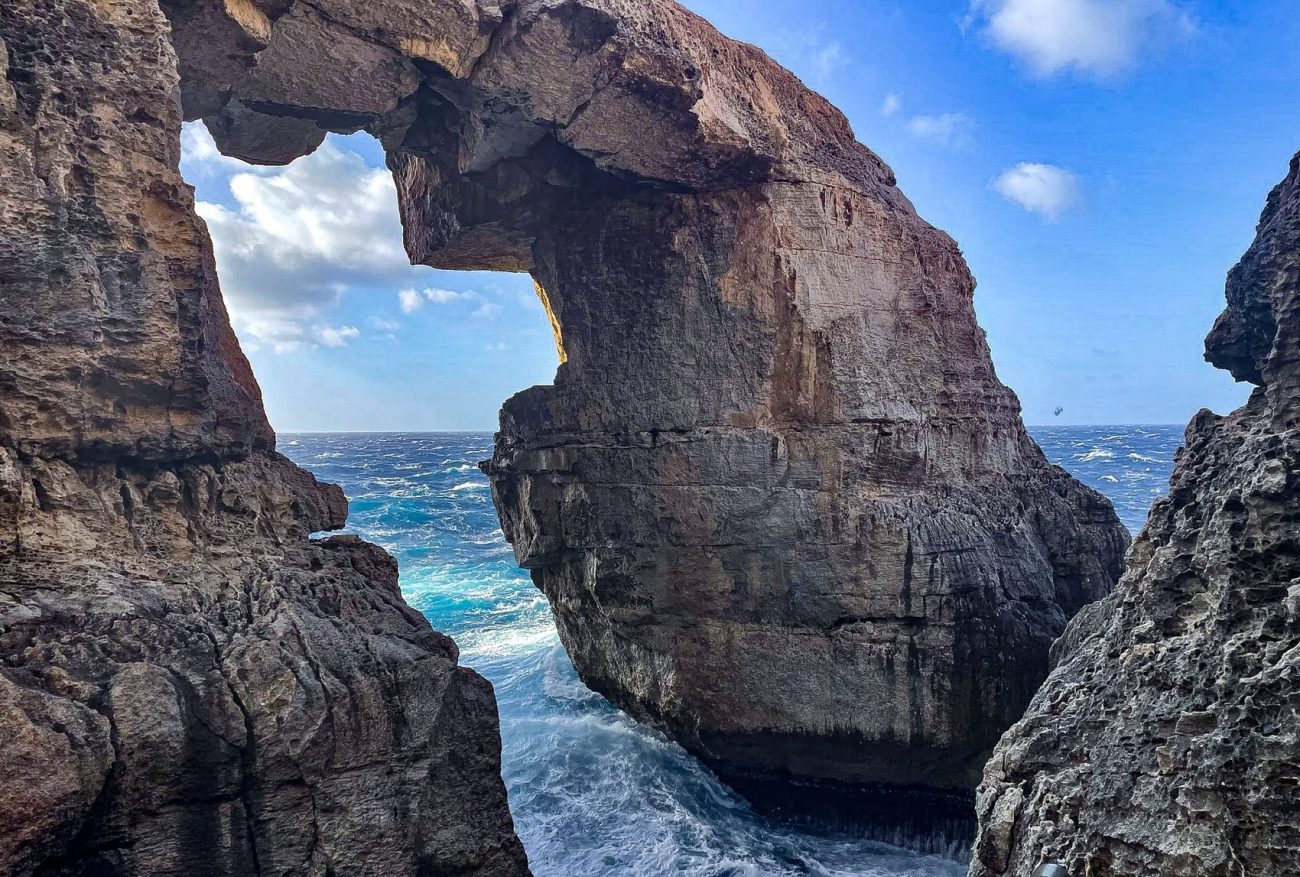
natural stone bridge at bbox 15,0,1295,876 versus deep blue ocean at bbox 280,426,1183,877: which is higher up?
natural stone bridge at bbox 15,0,1295,876

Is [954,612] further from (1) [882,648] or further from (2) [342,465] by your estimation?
(2) [342,465]

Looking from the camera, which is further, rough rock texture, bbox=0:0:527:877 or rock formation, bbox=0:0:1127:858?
rock formation, bbox=0:0:1127:858

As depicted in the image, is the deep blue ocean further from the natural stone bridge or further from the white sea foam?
the white sea foam

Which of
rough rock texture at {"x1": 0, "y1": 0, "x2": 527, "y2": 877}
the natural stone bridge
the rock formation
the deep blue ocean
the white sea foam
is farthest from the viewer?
the white sea foam

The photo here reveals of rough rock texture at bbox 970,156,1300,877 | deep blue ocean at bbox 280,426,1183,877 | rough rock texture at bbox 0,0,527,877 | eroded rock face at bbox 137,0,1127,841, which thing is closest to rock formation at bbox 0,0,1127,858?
eroded rock face at bbox 137,0,1127,841

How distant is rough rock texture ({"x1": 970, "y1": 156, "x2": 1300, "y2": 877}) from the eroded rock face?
3902 millimetres

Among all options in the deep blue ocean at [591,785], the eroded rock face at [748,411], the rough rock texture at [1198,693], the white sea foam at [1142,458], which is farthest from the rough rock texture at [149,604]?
Result: the white sea foam at [1142,458]

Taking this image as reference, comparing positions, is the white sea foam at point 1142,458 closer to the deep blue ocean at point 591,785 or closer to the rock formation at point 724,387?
the deep blue ocean at point 591,785

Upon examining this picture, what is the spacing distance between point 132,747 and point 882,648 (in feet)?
25.1

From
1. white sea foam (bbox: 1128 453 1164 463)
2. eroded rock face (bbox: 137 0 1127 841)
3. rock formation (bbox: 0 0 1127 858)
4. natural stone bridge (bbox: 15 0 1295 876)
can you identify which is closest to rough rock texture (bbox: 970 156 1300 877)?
natural stone bridge (bbox: 15 0 1295 876)

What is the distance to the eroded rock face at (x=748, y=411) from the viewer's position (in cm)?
945

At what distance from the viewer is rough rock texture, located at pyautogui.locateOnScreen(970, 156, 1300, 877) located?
393 cm

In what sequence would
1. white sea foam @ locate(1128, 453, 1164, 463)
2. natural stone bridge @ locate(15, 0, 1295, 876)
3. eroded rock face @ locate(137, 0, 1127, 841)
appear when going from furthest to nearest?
white sea foam @ locate(1128, 453, 1164, 463) < eroded rock face @ locate(137, 0, 1127, 841) < natural stone bridge @ locate(15, 0, 1295, 876)

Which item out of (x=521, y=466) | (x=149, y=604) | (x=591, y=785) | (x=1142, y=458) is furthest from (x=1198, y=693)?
(x=1142, y=458)
